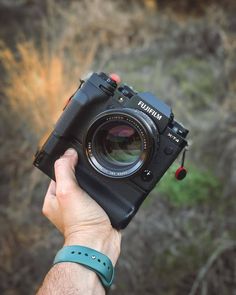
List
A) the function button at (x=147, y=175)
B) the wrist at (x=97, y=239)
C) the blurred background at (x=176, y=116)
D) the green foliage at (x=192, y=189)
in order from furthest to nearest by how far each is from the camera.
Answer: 1. the green foliage at (x=192, y=189)
2. the blurred background at (x=176, y=116)
3. the function button at (x=147, y=175)
4. the wrist at (x=97, y=239)

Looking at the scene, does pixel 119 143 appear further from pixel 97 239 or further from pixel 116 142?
pixel 97 239

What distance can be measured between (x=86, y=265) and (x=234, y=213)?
139 cm

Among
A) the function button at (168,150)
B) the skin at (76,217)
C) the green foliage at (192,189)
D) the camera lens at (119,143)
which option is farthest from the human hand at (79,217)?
the green foliage at (192,189)

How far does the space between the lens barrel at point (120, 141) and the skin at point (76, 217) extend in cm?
8

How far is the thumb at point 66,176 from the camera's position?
54.8 inches

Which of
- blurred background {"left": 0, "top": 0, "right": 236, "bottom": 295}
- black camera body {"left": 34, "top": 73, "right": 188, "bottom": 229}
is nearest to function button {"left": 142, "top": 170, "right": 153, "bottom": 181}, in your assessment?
black camera body {"left": 34, "top": 73, "right": 188, "bottom": 229}

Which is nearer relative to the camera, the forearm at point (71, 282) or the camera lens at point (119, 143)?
the forearm at point (71, 282)

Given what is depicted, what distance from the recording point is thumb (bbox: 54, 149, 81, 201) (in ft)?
4.57

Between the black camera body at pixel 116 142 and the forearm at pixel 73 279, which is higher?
the black camera body at pixel 116 142

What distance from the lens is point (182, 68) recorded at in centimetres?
364

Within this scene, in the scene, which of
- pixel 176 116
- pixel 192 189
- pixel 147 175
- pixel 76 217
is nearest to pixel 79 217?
pixel 76 217

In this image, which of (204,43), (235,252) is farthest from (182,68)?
(235,252)

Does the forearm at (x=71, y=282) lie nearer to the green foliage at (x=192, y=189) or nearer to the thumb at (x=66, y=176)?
the thumb at (x=66, y=176)

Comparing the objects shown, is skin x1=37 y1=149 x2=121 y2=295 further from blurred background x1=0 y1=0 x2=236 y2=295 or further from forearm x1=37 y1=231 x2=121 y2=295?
blurred background x1=0 y1=0 x2=236 y2=295
